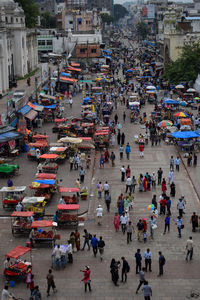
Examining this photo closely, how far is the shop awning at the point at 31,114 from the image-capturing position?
36094 millimetres

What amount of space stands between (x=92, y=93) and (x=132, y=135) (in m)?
16.8

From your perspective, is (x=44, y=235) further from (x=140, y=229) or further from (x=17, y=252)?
(x=140, y=229)

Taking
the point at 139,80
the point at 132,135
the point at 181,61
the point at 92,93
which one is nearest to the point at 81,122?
the point at 132,135

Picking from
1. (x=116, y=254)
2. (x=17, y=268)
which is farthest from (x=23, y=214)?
(x=116, y=254)

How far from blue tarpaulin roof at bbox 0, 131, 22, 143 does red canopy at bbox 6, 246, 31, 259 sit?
13.1m

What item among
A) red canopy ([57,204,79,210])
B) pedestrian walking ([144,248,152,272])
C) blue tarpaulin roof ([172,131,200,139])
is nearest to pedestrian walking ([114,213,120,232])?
red canopy ([57,204,79,210])

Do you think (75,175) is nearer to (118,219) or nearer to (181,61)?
(118,219)

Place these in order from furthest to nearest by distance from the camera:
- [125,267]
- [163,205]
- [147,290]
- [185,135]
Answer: [185,135]
[163,205]
[125,267]
[147,290]

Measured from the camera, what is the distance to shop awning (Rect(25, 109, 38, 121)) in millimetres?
36094

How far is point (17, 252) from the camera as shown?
54.8 feet

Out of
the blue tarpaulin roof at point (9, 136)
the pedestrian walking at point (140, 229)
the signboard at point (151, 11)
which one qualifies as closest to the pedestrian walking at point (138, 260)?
the pedestrian walking at point (140, 229)

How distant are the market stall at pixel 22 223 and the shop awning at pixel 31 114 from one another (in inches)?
670

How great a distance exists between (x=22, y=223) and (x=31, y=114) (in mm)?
18469

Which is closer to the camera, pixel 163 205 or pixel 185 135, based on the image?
pixel 163 205
